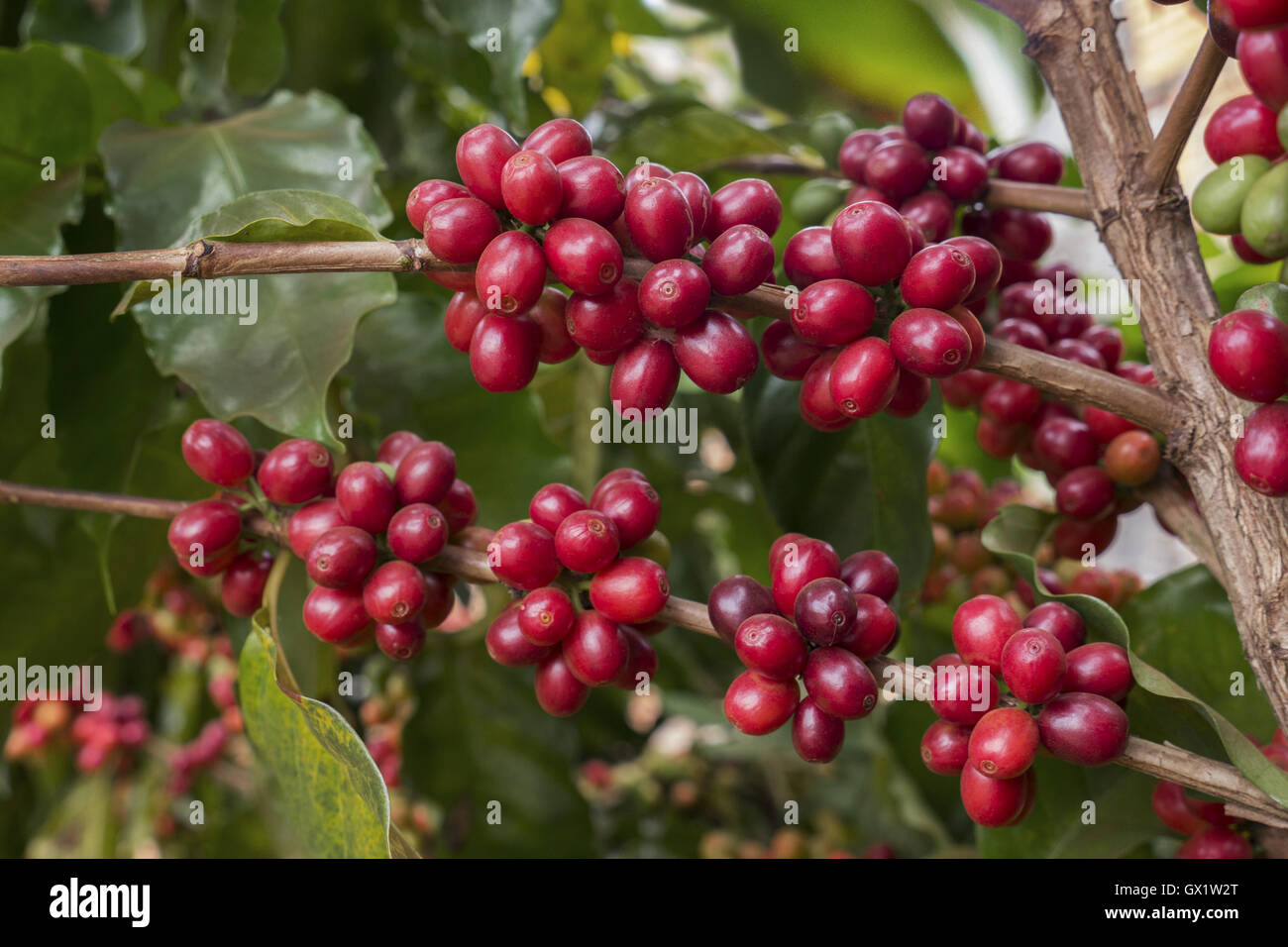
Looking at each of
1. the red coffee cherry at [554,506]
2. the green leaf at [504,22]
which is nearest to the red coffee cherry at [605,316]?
the red coffee cherry at [554,506]

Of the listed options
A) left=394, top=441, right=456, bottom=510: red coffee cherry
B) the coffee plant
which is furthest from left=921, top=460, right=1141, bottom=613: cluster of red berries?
left=394, top=441, right=456, bottom=510: red coffee cherry

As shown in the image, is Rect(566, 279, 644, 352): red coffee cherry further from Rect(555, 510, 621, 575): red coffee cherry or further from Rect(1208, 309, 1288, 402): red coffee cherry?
Rect(1208, 309, 1288, 402): red coffee cherry

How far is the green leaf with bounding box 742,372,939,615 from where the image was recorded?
0.62 m

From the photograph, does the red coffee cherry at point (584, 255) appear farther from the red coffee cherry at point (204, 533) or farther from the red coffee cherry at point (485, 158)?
the red coffee cherry at point (204, 533)

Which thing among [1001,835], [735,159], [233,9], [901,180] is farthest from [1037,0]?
[233,9]

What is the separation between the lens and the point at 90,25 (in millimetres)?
861

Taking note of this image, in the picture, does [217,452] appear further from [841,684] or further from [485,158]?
[841,684]

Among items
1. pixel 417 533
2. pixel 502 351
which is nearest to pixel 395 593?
pixel 417 533

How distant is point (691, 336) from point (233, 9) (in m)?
0.66

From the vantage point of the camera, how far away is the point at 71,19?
86 cm

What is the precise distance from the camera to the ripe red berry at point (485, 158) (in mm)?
388

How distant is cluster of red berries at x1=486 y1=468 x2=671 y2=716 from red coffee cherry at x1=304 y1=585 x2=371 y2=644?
7cm
